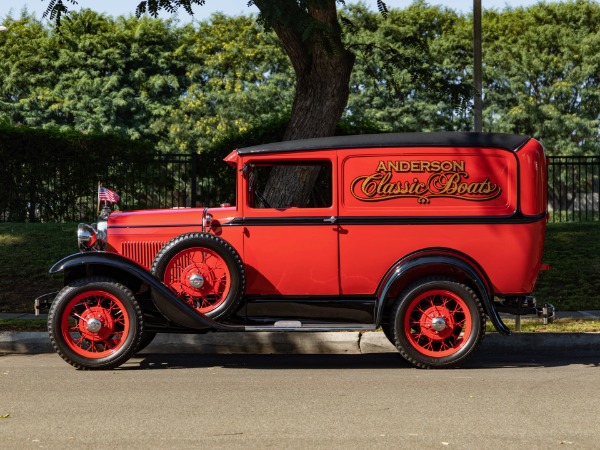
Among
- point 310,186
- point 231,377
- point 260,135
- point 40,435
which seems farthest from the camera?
point 260,135

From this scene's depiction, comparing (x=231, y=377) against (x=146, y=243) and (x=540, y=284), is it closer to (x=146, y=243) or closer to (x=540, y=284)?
(x=146, y=243)

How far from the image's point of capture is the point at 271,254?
8844 millimetres

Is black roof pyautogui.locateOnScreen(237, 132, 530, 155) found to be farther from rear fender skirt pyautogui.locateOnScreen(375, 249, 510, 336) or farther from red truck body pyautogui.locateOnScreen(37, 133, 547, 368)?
rear fender skirt pyautogui.locateOnScreen(375, 249, 510, 336)

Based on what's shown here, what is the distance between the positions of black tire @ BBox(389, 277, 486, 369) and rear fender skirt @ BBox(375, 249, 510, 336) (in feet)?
0.29

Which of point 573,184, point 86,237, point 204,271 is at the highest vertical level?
point 573,184

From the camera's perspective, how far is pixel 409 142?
8.77 metres

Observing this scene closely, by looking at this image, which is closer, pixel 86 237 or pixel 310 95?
pixel 86 237

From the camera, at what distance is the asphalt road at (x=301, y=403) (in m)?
5.77

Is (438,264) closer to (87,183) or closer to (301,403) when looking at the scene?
(301,403)

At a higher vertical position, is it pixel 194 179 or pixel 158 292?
pixel 194 179

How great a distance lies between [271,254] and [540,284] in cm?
650

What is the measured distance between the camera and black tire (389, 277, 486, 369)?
8.51 meters

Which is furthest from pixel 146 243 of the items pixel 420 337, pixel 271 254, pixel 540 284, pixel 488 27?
pixel 488 27

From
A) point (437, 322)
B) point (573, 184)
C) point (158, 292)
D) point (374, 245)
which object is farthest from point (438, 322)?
point (573, 184)
